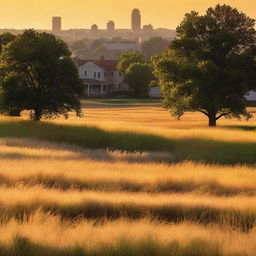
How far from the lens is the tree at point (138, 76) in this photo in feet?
384

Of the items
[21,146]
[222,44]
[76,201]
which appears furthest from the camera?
[222,44]

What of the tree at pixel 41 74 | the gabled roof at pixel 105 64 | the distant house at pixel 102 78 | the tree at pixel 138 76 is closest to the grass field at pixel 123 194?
the tree at pixel 41 74

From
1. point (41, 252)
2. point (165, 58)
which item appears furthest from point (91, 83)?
point (41, 252)

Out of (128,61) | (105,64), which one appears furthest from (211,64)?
(105,64)

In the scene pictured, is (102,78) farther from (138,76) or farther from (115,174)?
(115,174)

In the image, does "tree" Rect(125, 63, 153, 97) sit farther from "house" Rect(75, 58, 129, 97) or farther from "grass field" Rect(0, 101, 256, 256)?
"grass field" Rect(0, 101, 256, 256)

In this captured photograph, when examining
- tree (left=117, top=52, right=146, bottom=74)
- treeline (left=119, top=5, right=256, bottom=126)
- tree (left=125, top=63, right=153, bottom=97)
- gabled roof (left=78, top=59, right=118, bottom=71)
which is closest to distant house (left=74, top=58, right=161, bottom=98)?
gabled roof (left=78, top=59, right=118, bottom=71)

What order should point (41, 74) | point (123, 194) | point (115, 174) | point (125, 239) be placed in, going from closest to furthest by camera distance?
point (125, 239) < point (123, 194) < point (115, 174) < point (41, 74)

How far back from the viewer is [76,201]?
14.1m

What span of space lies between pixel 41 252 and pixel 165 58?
3720 centimetres

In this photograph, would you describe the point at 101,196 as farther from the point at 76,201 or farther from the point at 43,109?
the point at 43,109

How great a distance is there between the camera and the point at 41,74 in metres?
41.2

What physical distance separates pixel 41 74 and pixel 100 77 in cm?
9619

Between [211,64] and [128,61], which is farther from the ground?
[128,61]
